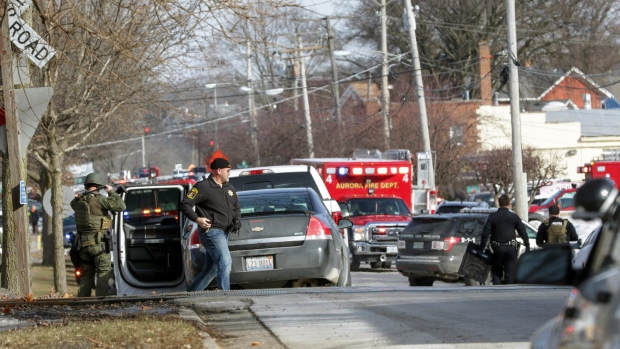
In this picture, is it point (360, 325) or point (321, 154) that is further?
point (321, 154)

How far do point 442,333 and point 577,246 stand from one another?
10.1 m

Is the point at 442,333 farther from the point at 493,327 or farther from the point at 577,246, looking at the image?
the point at 577,246

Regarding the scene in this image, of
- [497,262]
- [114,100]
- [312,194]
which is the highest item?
[114,100]

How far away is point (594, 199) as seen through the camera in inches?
141

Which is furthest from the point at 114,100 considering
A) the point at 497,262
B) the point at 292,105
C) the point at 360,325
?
the point at 292,105

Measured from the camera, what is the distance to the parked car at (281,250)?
1195cm

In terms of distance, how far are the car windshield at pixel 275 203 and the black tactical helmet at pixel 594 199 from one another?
8.75 m

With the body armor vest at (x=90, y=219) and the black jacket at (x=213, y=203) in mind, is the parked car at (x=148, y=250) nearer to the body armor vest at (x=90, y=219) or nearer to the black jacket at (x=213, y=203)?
the body armor vest at (x=90, y=219)

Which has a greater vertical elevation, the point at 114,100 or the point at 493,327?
the point at 114,100

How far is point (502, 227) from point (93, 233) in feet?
20.2

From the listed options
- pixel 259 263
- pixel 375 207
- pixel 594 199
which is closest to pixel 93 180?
pixel 259 263

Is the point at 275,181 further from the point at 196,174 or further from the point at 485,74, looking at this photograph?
the point at 485,74

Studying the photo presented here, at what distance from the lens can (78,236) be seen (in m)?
14.7

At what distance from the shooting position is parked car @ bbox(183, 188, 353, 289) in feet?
39.2
